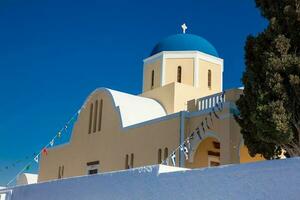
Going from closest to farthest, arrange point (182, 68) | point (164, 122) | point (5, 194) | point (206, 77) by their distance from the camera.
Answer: point (5, 194) < point (164, 122) < point (182, 68) < point (206, 77)

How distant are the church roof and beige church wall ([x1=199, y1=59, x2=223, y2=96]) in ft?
7.20

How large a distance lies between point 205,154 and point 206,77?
569cm

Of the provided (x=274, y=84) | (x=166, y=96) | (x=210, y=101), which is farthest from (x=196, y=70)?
(x=274, y=84)

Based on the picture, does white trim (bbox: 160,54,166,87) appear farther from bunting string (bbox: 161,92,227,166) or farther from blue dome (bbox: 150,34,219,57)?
bunting string (bbox: 161,92,227,166)

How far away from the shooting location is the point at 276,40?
10023 millimetres

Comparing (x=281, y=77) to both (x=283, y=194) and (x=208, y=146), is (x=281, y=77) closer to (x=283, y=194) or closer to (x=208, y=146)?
(x=283, y=194)

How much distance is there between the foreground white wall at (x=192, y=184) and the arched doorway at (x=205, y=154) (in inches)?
250

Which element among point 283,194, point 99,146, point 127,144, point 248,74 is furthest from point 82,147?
point 283,194

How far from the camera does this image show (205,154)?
16.6 meters

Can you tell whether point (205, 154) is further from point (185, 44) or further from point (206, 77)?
point (185, 44)

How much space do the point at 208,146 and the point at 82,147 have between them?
6439 millimetres

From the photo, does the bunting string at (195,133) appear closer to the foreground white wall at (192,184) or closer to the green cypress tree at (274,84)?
the green cypress tree at (274,84)

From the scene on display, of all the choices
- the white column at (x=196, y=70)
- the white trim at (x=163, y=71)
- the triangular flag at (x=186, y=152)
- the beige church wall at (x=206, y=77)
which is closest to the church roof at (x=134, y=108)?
the white trim at (x=163, y=71)

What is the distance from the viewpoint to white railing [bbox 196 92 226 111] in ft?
51.7
